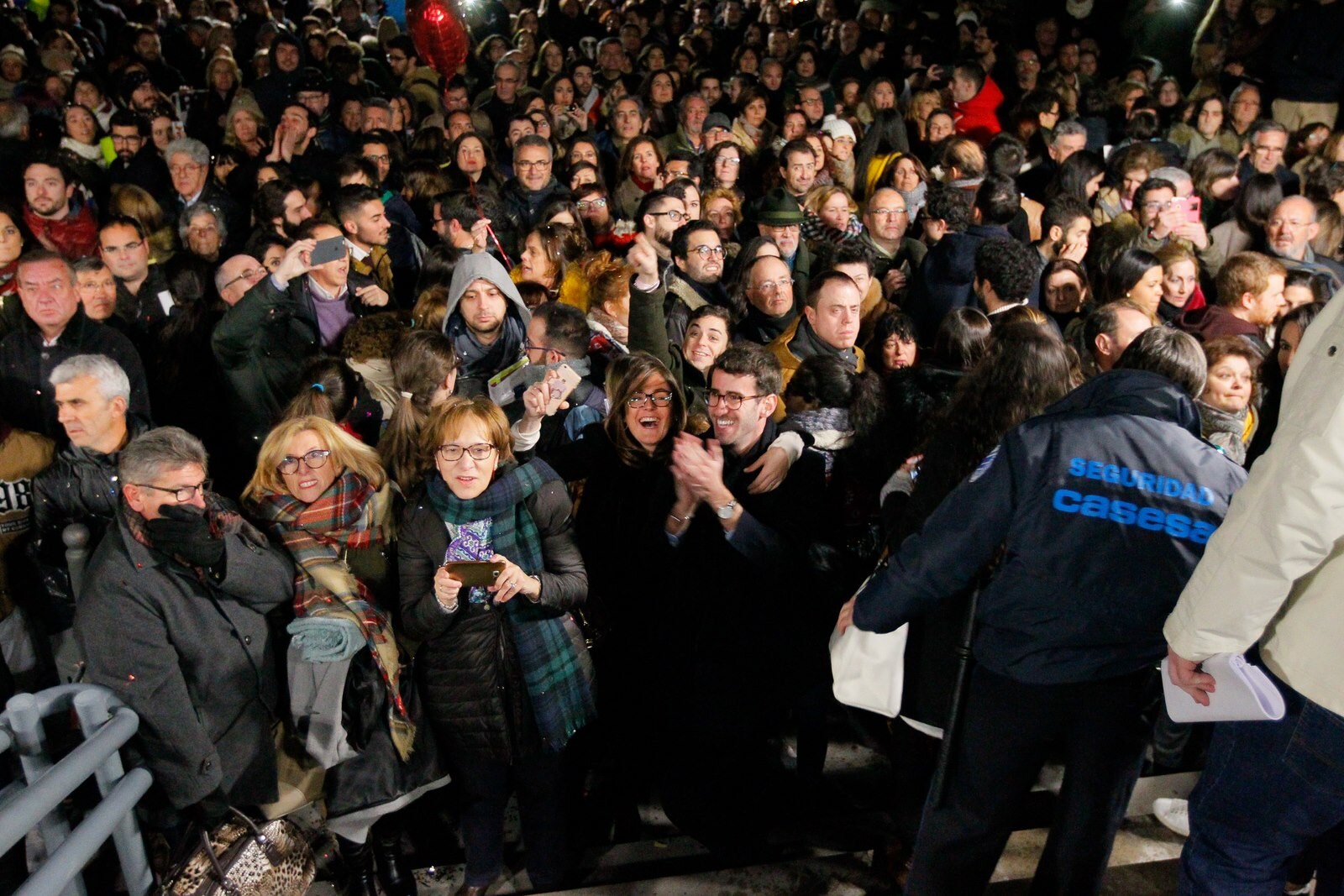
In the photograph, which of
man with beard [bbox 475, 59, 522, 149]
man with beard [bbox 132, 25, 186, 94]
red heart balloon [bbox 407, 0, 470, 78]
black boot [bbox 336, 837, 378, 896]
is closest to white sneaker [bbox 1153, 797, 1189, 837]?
black boot [bbox 336, 837, 378, 896]

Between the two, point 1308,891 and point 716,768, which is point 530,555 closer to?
point 716,768

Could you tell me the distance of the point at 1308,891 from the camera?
10.1 ft

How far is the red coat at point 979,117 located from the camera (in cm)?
845

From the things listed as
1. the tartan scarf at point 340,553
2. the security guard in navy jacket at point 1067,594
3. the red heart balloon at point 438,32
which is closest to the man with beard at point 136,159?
the red heart balloon at point 438,32

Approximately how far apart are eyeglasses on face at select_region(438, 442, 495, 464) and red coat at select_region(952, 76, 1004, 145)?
22.2ft

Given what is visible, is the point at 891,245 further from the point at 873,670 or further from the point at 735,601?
the point at 873,670

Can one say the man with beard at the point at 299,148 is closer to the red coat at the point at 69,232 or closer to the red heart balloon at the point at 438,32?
the red heart balloon at the point at 438,32

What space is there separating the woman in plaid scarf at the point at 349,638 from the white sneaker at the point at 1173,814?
2.40m

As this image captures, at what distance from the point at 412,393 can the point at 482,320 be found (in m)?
0.76

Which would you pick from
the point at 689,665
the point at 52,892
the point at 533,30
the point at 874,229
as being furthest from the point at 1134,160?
the point at 533,30

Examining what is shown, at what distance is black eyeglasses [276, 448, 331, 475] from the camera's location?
9.96 feet

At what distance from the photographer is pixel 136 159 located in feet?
21.8

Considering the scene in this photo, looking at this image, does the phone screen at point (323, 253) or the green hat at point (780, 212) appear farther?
the green hat at point (780, 212)

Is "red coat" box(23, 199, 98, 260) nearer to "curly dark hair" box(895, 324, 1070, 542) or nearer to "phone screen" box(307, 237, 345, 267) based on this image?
"phone screen" box(307, 237, 345, 267)
